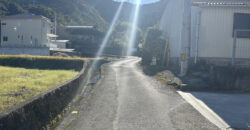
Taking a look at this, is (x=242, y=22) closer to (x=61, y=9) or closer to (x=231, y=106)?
(x=231, y=106)

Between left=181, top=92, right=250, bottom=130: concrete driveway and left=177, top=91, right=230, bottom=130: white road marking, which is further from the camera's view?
left=181, top=92, right=250, bottom=130: concrete driveway

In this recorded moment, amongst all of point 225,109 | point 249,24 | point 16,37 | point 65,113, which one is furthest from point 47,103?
point 16,37

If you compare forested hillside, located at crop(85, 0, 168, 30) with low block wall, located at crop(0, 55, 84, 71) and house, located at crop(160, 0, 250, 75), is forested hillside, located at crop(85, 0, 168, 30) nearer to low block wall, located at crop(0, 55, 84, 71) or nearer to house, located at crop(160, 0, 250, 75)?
low block wall, located at crop(0, 55, 84, 71)

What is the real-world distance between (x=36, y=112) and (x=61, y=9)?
63056 mm

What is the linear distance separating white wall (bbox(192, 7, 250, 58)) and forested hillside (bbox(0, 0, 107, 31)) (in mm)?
44876

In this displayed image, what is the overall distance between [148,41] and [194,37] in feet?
23.1

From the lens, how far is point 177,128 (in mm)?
3969

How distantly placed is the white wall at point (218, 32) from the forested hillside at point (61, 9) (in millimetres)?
→ 44876

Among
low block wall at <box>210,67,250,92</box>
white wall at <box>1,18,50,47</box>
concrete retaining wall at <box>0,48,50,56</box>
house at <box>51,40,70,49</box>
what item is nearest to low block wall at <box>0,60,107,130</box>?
low block wall at <box>210,67,250,92</box>

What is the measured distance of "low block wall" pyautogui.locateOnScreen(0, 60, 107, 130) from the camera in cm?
300

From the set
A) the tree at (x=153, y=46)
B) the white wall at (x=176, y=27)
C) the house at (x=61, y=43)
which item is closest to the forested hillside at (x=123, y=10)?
the house at (x=61, y=43)

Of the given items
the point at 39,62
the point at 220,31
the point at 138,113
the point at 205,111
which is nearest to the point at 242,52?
the point at 220,31

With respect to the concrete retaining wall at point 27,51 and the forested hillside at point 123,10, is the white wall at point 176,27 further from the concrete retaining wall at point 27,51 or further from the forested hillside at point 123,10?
the forested hillside at point 123,10

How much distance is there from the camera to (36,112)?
3781 millimetres
